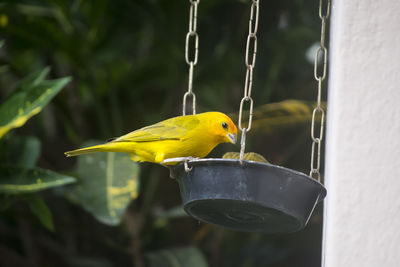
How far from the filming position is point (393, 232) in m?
2.12

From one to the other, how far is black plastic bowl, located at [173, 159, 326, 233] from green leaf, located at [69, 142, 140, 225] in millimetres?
1494

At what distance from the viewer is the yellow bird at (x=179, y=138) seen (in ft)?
10.6

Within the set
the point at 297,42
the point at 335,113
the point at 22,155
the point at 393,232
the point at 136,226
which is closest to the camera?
the point at 393,232

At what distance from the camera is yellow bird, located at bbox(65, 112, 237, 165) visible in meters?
3.24

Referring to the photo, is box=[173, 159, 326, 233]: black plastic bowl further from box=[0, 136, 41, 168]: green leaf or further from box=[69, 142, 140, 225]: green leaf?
box=[0, 136, 41, 168]: green leaf

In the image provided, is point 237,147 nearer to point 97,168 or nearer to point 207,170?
point 97,168

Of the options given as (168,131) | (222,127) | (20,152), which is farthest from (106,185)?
(222,127)

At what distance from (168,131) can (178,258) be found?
5.56 ft

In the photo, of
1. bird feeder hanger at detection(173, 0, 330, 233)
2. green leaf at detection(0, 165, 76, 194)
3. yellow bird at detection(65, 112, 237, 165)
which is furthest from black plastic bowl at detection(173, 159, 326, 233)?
green leaf at detection(0, 165, 76, 194)

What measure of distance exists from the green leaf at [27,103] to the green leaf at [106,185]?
0.61m

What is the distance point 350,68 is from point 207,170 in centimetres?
71

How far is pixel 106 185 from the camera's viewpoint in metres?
4.19

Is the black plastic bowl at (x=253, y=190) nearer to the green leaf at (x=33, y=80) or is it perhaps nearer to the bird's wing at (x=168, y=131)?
the bird's wing at (x=168, y=131)

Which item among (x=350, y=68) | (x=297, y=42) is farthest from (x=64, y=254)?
(x=350, y=68)
